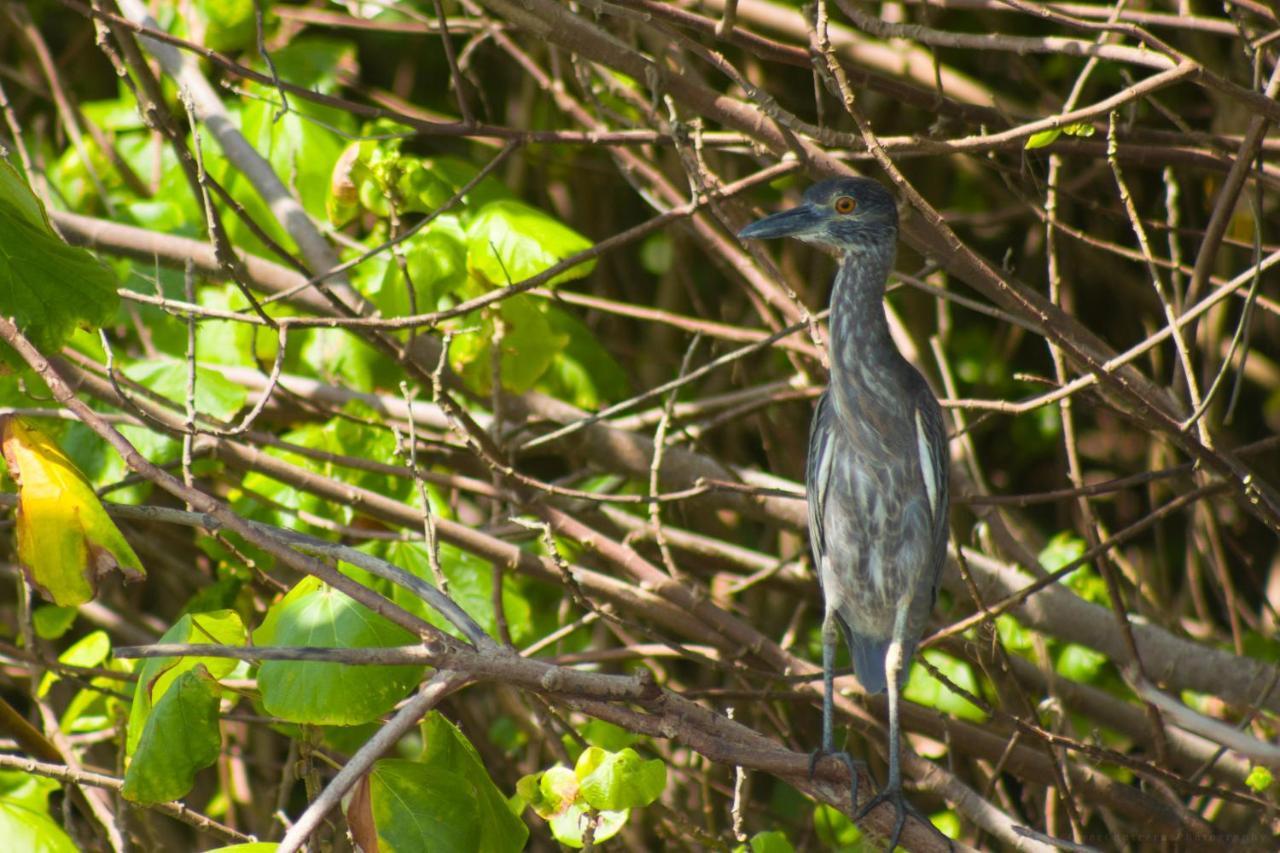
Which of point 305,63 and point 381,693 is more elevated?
point 305,63

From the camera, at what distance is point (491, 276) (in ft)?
9.20

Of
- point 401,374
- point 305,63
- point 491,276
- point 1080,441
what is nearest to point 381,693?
point 491,276

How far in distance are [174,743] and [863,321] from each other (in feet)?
5.01

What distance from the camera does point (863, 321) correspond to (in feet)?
8.79

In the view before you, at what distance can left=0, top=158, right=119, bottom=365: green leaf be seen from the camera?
75.3 inches

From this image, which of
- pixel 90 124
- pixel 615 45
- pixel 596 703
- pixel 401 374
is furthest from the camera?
pixel 90 124

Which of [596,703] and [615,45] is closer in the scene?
[596,703]

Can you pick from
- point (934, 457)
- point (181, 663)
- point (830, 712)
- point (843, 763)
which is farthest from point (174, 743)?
point (934, 457)

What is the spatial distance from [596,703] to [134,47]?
1760 mm

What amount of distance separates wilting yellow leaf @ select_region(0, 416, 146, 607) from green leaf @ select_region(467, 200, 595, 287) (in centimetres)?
108

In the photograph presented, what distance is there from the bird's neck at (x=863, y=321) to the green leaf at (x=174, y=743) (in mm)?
1380

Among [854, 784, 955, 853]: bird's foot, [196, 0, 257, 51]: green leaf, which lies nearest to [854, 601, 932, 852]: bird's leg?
[854, 784, 955, 853]: bird's foot

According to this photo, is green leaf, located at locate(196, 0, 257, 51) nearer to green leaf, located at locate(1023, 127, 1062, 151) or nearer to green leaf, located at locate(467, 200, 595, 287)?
green leaf, located at locate(467, 200, 595, 287)

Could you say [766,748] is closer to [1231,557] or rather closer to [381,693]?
[381,693]
